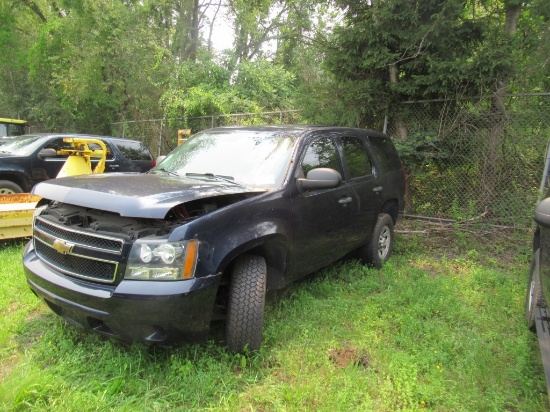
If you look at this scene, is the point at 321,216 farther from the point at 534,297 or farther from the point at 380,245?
the point at 534,297

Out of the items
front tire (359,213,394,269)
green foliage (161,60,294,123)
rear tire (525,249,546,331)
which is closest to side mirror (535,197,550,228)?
rear tire (525,249,546,331)

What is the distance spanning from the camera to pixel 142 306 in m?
2.29

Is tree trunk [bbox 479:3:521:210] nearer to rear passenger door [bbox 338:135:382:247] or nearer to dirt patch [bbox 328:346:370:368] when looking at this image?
rear passenger door [bbox 338:135:382:247]

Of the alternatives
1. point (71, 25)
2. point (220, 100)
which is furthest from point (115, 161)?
point (71, 25)

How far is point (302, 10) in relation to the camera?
25.7ft

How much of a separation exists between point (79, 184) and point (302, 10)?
6.65m

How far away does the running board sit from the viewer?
2220 millimetres

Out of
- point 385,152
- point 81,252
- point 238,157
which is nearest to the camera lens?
point 81,252

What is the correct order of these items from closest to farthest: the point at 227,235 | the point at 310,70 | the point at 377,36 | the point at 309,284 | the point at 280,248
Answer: the point at 227,235, the point at 280,248, the point at 309,284, the point at 377,36, the point at 310,70

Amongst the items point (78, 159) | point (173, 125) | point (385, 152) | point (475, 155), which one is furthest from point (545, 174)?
point (173, 125)

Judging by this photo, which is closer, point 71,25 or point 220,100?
point 220,100

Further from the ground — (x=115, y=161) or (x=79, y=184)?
(x=79, y=184)

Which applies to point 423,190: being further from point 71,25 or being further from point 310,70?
point 71,25

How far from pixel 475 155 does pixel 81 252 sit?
596 cm
